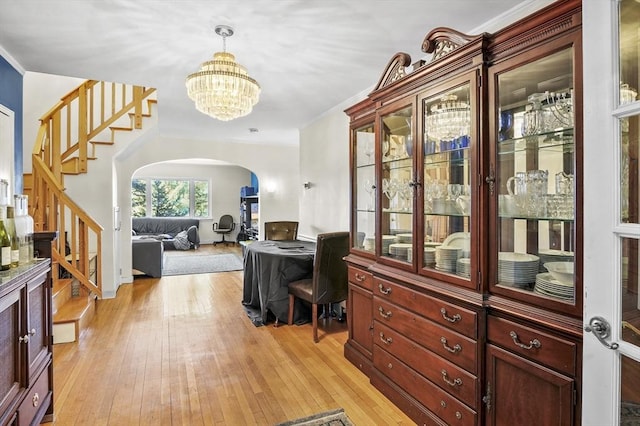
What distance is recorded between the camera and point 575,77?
133 centimetres

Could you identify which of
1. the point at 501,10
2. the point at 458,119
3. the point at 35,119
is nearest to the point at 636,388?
the point at 458,119

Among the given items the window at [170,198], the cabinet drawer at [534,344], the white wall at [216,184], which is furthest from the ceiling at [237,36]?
the window at [170,198]

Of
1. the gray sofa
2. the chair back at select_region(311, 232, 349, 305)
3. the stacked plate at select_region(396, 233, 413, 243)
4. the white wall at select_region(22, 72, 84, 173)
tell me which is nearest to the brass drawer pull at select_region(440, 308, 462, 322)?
the stacked plate at select_region(396, 233, 413, 243)

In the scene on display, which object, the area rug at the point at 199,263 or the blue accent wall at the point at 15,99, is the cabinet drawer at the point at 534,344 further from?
the area rug at the point at 199,263

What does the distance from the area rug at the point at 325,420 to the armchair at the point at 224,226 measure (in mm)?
9418

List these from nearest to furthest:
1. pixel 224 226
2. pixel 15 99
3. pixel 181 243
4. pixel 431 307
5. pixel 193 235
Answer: pixel 431 307 < pixel 15 99 < pixel 181 243 < pixel 193 235 < pixel 224 226

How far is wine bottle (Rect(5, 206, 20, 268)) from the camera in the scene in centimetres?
170

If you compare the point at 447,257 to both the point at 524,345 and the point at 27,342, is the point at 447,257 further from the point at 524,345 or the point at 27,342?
the point at 27,342

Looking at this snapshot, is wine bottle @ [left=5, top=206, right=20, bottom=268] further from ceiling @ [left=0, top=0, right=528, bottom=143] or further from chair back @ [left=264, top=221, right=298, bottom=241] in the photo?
chair back @ [left=264, top=221, right=298, bottom=241]

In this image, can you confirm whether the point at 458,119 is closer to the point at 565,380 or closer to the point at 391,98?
the point at 391,98

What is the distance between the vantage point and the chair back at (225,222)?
1118cm

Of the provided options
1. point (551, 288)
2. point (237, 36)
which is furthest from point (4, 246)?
point (551, 288)

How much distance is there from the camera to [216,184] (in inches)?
454

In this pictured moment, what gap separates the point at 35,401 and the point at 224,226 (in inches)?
374
